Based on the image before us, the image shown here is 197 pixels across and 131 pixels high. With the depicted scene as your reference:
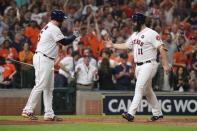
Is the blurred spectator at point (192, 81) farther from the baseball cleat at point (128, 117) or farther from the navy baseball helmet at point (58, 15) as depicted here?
the navy baseball helmet at point (58, 15)

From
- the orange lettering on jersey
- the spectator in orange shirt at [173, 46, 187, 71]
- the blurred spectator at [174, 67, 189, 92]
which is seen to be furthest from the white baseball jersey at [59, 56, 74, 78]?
the orange lettering on jersey

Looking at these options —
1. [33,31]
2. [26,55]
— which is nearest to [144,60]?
[26,55]

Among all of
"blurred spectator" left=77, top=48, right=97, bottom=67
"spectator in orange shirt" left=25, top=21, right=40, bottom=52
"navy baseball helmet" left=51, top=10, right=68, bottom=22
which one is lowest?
"blurred spectator" left=77, top=48, right=97, bottom=67

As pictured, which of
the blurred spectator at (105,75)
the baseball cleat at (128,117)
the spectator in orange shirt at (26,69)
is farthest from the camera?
the blurred spectator at (105,75)

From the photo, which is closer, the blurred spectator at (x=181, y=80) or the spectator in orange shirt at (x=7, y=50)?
the spectator in orange shirt at (x=7, y=50)

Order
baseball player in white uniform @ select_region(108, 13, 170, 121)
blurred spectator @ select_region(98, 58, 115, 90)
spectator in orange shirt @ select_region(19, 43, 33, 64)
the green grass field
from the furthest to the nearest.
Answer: blurred spectator @ select_region(98, 58, 115, 90) → spectator in orange shirt @ select_region(19, 43, 33, 64) → baseball player in white uniform @ select_region(108, 13, 170, 121) → the green grass field

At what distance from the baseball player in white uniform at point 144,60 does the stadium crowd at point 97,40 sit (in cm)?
269

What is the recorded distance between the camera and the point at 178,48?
2222 centimetres

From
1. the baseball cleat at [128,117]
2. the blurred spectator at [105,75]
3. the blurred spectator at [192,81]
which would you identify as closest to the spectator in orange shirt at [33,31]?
the blurred spectator at [105,75]

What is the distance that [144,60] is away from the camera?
15469 millimetres

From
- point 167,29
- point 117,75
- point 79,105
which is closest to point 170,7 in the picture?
point 167,29

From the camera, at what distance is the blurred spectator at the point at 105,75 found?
20.2m

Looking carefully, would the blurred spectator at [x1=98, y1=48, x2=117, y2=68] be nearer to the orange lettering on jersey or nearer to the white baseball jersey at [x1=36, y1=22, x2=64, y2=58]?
the orange lettering on jersey

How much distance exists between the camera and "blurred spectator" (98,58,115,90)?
2016cm
